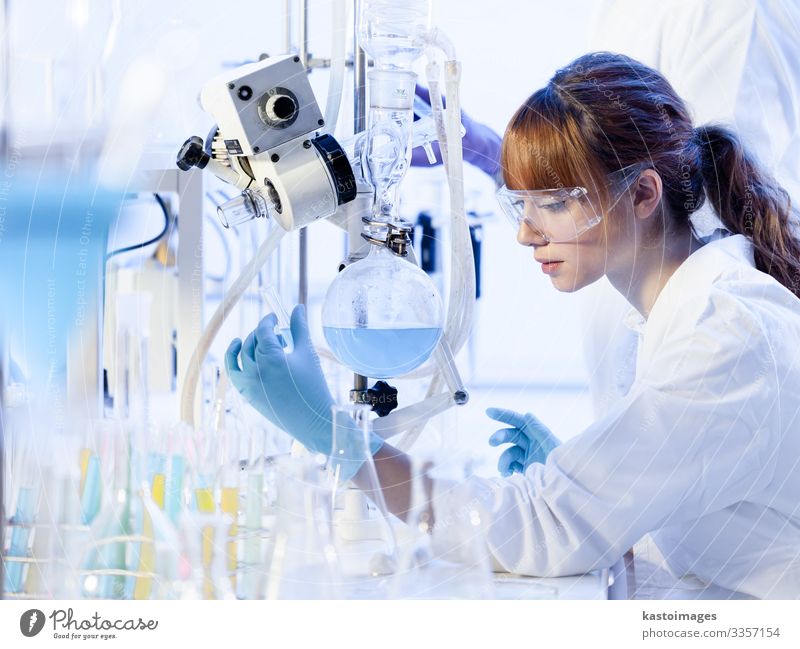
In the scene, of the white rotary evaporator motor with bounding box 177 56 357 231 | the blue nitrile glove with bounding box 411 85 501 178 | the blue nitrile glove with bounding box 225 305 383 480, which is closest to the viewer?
the white rotary evaporator motor with bounding box 177 56 357 231

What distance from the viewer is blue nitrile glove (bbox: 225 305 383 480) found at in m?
1.25

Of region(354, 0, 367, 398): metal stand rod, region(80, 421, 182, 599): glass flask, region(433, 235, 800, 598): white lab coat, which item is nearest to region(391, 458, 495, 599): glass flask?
region(433, 235, 800, 598): white lab coat

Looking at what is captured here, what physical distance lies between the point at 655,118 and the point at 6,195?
851 millimetres

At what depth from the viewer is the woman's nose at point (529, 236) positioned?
129 cm

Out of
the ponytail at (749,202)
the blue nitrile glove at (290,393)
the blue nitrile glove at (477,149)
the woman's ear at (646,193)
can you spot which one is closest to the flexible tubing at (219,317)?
the blue nitrile glove at (290,393)

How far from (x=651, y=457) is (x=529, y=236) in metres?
0.34

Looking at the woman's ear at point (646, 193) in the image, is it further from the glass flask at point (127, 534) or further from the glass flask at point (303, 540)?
the glass flask at point (127, 534)

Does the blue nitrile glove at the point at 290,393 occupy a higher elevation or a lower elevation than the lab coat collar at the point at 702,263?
lower

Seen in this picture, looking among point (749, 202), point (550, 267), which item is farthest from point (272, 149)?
point (749, 202)

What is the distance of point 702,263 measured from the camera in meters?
1.26
